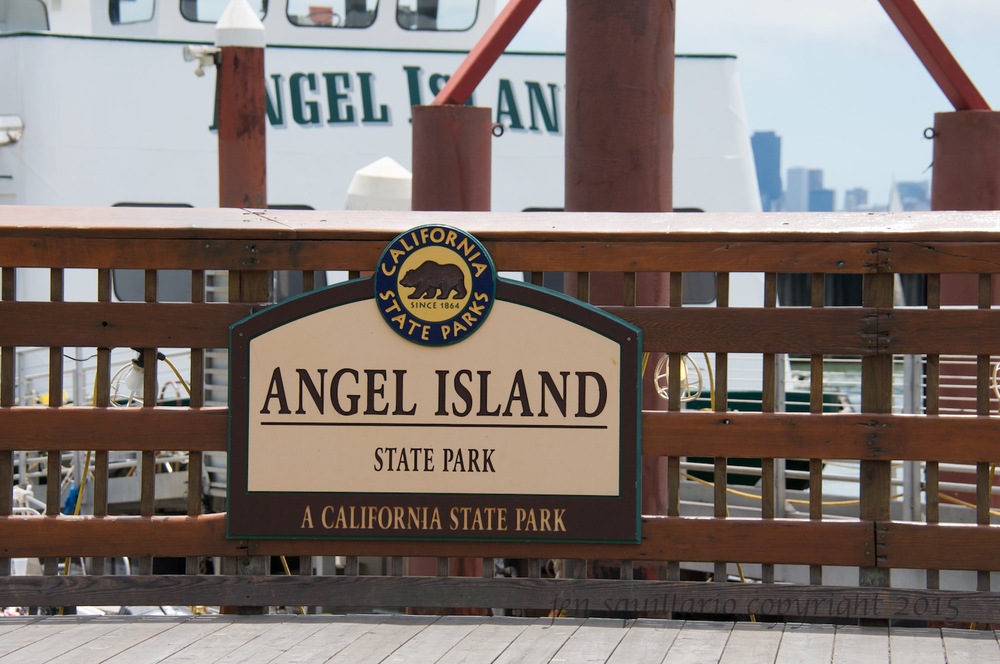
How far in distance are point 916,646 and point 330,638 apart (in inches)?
70.1

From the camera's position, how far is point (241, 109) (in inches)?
376

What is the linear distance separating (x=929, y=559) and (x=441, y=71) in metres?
8.53

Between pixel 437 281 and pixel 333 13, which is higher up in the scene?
pixel 333 13

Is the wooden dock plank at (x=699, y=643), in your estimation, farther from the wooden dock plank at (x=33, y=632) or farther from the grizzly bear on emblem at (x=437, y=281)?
A: the wooden dock plank at (x=33, y=632)

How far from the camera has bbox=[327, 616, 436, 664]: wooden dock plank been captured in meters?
3.68

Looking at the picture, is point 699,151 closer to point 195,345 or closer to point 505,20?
point 505,20

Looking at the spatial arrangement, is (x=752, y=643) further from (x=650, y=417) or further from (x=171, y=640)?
(x=171, y=640)

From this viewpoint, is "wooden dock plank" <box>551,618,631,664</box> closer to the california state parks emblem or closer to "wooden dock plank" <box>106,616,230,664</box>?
the california state parks emblem

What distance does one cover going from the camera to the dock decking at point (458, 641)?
369 cm

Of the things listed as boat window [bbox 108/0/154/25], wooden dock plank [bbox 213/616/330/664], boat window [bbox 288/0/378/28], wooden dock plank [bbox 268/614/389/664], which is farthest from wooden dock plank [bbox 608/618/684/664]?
boat window [bbox 108/0/154/25]

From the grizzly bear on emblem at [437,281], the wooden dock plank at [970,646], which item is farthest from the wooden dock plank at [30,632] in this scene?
the wooden dock plank at [970,646]

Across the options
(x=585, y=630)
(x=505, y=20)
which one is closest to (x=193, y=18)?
(x=505, y=20)

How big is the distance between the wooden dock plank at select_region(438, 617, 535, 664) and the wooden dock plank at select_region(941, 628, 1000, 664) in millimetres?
1281

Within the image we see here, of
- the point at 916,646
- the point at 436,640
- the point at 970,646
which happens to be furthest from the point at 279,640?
the point at 970,646
